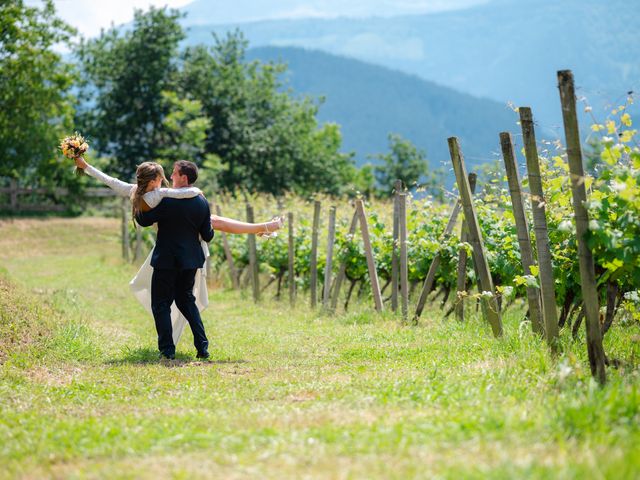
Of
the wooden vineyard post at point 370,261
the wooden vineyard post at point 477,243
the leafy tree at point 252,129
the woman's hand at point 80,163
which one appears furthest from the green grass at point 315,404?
the leafy tree at point 252,129

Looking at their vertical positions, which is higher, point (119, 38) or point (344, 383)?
point (119, 38)

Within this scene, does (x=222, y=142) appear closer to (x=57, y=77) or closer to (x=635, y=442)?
(x=57, y=77)

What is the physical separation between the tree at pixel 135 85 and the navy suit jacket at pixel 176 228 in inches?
1493

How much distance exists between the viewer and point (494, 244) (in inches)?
375

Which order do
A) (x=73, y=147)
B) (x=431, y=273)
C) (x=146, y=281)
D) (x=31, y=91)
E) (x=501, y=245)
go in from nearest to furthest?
(x=73, y=147), (x=146, y=281), (x=501, y=245), (x=431, y=273), (x=31, y=91)

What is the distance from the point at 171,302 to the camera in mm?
8562

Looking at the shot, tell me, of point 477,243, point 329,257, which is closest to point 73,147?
point 477,243

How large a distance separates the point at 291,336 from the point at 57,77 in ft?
103

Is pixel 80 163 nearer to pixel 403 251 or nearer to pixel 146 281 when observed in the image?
pixel 146 281

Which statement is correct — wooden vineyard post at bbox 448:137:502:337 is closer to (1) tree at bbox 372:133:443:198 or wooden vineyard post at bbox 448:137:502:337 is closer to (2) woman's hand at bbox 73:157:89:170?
(2) woman's hand at bbox 73:157:89:170

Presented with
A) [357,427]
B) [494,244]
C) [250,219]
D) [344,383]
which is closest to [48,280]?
[250,219]

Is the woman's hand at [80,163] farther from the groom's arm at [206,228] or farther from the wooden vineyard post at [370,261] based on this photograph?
the wooden vineyard post at [370,261]

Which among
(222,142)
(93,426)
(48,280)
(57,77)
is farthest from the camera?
(222,142)

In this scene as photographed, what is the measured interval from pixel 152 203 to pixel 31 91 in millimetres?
31611
